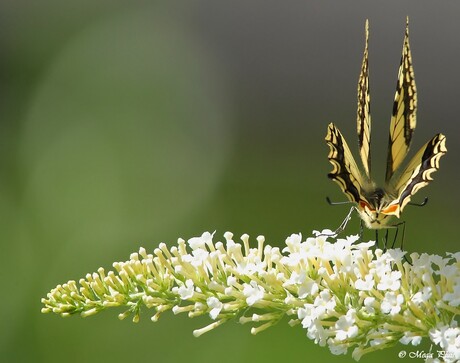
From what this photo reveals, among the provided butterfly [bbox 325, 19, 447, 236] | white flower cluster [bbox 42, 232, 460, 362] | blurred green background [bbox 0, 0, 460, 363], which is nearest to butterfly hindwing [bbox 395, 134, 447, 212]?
butterfly [bbox 325, 19, 447, 236]

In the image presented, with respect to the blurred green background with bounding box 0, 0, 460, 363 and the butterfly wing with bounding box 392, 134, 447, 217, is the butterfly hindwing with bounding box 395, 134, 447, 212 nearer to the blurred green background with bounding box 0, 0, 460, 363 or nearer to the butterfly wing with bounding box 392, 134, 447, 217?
the butterfly wing with bounding box 392, 134, 447, 217

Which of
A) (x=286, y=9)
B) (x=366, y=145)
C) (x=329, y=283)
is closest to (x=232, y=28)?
(x=286, y=9)

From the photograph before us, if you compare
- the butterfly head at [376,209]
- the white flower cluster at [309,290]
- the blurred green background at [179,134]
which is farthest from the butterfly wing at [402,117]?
the blurred green background at [179,134]

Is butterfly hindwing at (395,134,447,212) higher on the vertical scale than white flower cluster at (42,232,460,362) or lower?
higher

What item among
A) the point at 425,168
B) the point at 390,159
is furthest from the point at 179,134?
the point at 425,168

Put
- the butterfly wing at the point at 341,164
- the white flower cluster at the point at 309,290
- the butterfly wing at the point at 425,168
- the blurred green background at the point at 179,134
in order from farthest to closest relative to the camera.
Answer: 1. the blurred green background at the point at 179,134
2. the butterfly wing at the point at 341,164
3. the butterfly wing at the point at 425,168
4. the white flower cluster at the point at 309,290

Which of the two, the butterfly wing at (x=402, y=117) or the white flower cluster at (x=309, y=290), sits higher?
the butterfly wing at (x=402, y=117)

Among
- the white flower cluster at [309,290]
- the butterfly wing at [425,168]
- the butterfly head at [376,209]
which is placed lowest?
the white flower cluster at [309,290]

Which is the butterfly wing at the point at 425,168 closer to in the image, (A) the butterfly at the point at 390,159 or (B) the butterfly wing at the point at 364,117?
(A) the butterfly at the point at 390,159
